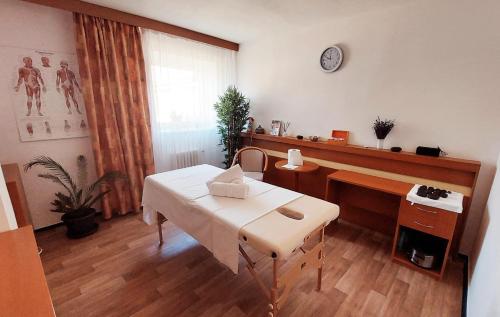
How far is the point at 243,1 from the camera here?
2148 millimetres

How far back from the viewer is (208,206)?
149 cm

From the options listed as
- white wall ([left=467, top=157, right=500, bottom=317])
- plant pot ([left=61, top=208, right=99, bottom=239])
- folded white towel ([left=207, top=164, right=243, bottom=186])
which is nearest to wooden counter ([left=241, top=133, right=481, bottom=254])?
white wall ([left=467, top=157, right=500, bottom=317])

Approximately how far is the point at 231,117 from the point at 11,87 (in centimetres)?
233

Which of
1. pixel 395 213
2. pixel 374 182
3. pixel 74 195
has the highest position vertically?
pixel 374 182

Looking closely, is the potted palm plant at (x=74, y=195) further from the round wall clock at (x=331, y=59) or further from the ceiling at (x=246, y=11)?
the round wall clock at (x=331, y=59)

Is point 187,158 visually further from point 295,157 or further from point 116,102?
point 295,157

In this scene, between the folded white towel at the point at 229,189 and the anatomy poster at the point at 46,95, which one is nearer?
the folded white towel at the point at 229,189

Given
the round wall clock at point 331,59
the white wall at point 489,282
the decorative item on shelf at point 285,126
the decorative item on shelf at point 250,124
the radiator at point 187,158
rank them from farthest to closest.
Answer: the decorative item on shelf at point 250,124 < the radiator at point 187,158 < the decorative item on shelf at point 285,126 < the round wall clock at point 331,59 < the white wall at point 489,282

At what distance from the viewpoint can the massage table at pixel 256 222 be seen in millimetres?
1222

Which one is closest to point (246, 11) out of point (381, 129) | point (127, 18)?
point (127, 18)

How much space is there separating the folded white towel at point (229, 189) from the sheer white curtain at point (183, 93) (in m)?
1.81

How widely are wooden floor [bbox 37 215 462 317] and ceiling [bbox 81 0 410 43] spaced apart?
7.76 feet

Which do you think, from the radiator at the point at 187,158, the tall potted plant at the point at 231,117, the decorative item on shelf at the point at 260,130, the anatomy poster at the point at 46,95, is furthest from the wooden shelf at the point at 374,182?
the anatomy poster at the point at 46,95

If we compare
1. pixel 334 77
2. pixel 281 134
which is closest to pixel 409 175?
pixel 334 77
